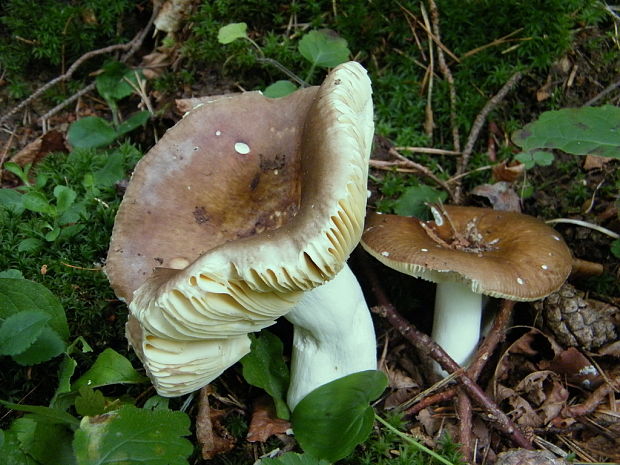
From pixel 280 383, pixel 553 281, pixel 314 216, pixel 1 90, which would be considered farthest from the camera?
pixel 1 90

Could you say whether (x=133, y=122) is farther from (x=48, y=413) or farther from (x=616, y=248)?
(x=616, y=248)

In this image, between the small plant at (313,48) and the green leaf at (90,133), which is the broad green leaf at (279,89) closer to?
the small plant at (313,48)

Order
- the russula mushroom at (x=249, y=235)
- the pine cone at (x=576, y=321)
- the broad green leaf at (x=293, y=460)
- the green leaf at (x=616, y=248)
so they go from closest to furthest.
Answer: the russula mushroom at (x=249, y=235)
the broad green leaf at (x=293, y=460)
the pine cone at (x=576, y=321)
the green leaf at (x=616, y=248)

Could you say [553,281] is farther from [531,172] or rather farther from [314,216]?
[314,216]

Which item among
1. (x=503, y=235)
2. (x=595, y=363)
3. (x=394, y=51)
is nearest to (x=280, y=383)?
(x=503, y=235)

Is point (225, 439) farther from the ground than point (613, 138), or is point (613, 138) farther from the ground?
point (613, 138)

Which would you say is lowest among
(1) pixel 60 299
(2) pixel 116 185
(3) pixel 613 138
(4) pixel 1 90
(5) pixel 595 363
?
(5) pixel 595 363

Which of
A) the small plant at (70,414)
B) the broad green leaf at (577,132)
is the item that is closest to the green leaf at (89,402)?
the small plant at (70,414)
